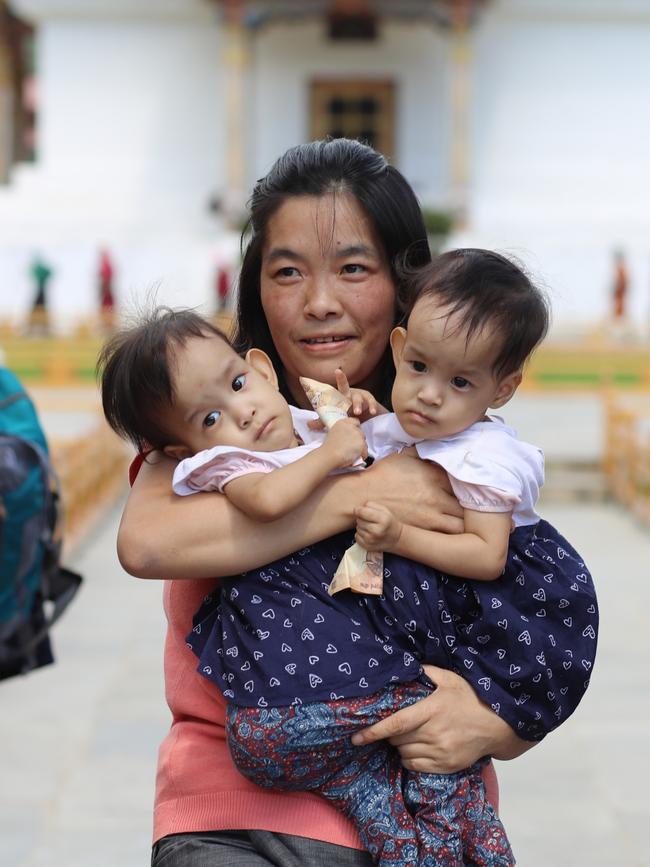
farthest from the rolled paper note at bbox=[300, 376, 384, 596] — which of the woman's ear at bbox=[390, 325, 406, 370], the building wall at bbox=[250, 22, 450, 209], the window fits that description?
the window

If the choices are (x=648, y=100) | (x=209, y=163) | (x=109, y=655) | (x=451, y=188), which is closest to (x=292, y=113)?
(x=209, y=163)

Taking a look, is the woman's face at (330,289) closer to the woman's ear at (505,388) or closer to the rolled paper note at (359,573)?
the woman's ear at (505,388)

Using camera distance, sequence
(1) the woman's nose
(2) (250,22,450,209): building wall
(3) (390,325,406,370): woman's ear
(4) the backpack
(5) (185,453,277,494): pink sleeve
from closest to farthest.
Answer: (5) (185,453,277,494): pink sleeve → (3) (390,325,406,370): woman's ear → (1) the woman's nose → (4) the backpack → (2) (250,22,450,209): building wall

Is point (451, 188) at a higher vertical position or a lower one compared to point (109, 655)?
higher

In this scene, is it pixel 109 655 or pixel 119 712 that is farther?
pixel 109 655

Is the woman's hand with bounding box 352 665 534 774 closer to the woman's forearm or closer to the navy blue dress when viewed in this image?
the navy blue dress

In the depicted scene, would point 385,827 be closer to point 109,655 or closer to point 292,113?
point 109,655

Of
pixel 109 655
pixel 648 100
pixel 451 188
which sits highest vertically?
pixel 648 100

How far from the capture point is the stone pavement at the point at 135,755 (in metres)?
4.65

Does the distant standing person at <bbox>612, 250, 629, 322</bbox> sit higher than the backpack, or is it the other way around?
the backpack

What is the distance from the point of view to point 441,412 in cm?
198

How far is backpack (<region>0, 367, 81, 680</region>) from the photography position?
4.56 m

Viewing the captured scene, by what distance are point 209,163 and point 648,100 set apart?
8.70m

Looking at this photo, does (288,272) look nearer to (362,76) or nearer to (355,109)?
(362,76)
